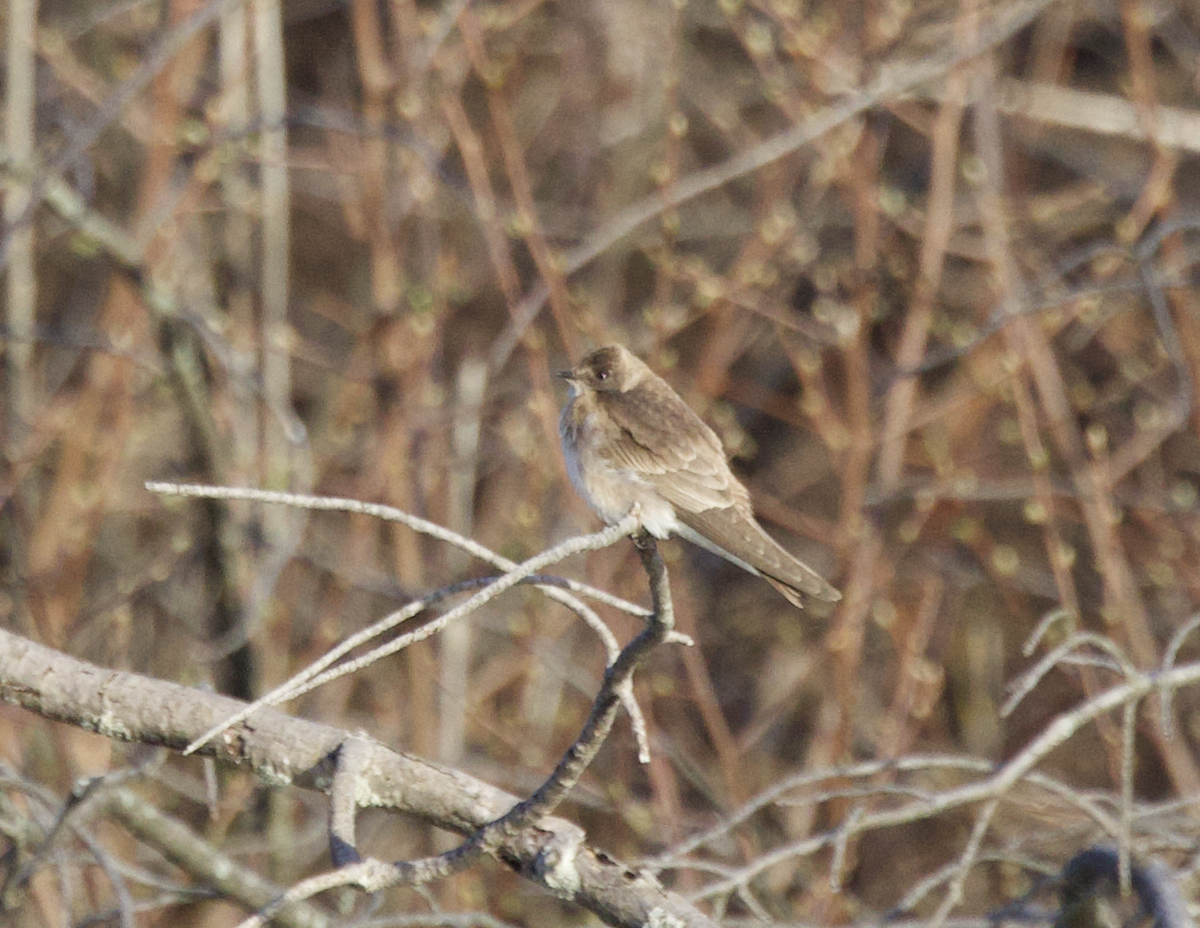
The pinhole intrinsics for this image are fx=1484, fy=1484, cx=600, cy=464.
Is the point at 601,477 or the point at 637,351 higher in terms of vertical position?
the point at 637,351

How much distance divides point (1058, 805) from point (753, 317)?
430 cm

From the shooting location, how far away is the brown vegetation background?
6117mm

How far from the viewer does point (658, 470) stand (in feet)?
13.6

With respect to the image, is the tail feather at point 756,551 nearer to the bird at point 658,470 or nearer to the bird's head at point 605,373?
the bird at point 658,470

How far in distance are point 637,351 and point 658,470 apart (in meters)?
2.63

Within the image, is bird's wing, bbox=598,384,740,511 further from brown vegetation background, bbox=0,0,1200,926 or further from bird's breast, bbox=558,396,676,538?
brown vegetation background, bbox=0,0,1200,926

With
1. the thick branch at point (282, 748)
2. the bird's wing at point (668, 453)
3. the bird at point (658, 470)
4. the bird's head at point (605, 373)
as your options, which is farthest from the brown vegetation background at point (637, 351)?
the thick branch at point (282, 748)

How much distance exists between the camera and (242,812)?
23.3ft

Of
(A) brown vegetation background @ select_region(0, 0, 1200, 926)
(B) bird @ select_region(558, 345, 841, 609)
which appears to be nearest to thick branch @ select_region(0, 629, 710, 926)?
(B) bird @ select_region(558, 345, 841, 609)

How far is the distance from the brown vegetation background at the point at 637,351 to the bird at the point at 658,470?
1.24m

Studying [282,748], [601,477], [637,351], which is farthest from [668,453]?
[637,351]

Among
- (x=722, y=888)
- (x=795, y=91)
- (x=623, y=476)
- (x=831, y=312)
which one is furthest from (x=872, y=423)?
(x=722, y=888)

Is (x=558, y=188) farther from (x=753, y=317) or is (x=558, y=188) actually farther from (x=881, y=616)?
(x=881, y=616)

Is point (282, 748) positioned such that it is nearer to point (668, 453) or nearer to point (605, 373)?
point (668, 453)
